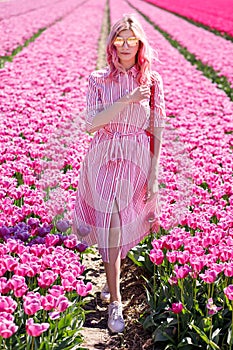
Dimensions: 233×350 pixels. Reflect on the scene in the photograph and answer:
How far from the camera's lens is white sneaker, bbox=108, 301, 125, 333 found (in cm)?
340

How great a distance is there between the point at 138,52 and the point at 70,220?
122 centimetres

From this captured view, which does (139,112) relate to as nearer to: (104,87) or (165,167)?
(104,87)

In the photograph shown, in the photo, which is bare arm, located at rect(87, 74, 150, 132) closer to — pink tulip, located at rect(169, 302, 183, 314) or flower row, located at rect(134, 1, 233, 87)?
pink tulip, located at rect(169, 302, 183, 314)

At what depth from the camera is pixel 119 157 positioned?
3.55 m

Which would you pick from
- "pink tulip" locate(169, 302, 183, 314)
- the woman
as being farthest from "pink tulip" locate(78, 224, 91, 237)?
"pink tulip" locate(169, 302, 183, 314)

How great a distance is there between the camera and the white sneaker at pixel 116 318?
134 inches

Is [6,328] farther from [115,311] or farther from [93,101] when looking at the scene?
[93,101]

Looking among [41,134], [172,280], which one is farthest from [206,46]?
[172,280]

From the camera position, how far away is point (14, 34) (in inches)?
682

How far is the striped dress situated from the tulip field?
0.16 m

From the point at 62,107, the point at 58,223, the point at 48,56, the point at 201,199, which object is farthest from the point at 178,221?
the point at 48,56

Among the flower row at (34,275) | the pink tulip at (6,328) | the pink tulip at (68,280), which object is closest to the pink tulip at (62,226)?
the flower row at (34,275)

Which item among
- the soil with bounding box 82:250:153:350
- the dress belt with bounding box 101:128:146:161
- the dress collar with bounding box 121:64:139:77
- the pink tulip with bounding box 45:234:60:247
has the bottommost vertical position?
the soil with bounding box 82:250:153:350

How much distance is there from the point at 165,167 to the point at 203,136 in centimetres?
134
